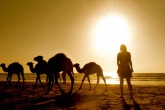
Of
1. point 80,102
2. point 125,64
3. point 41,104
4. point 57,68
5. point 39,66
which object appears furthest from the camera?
point 39,66

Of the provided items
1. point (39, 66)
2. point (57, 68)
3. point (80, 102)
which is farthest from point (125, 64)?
point (39, 66)

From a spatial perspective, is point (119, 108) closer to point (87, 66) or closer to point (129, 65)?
point (129, 65)

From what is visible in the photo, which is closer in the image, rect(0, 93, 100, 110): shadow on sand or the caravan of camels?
rect(0, 93, 100, 110): shadow on sand

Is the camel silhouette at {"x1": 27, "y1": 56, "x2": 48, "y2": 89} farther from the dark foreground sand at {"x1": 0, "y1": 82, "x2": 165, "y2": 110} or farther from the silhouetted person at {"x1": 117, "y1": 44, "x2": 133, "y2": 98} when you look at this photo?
the silhouetted person at {"x1": 117, "y1": 44, "x2": 133, "y2": 98}

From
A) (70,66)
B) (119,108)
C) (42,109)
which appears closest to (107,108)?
(119,108)

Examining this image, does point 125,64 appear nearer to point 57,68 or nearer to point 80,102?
point 80,102

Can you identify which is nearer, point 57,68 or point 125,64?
point 125,64

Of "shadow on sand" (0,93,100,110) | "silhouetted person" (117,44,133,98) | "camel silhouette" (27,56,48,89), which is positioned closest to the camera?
"shadow on sand" (0,93,100,110)

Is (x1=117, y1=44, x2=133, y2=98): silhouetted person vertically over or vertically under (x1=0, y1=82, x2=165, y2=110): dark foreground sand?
over

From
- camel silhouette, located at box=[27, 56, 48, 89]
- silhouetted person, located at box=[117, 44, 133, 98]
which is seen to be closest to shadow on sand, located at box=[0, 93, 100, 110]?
silhouetted person, located at box=[117, 44, 133, 98]

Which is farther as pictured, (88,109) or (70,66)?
(70,66)

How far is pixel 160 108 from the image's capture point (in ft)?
20.8

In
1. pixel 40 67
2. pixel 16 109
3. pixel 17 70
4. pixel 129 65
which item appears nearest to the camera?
pixel 16 109

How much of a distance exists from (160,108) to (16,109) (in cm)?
454
